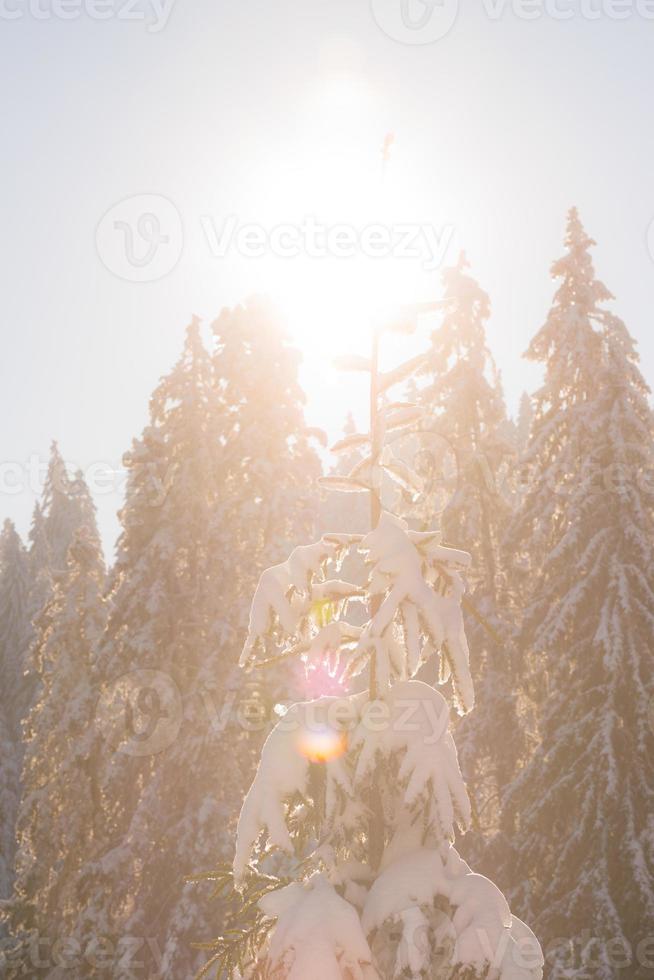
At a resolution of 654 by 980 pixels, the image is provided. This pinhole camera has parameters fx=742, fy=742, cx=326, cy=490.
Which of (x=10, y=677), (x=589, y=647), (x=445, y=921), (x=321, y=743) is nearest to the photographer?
(x=445, y=921)

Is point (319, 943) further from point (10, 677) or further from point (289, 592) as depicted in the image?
point (10, 677)

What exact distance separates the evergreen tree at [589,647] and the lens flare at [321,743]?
8920 millimetres

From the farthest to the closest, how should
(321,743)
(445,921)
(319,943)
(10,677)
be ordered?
(10,677)
(321,743)
(445,921)
(319,943)

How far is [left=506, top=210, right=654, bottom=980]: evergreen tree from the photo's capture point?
41.1 ft

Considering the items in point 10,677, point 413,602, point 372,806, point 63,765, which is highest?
point 413,602

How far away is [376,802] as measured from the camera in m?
5.82

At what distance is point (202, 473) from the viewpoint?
19.8 meters

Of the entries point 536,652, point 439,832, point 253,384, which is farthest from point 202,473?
point 439,832

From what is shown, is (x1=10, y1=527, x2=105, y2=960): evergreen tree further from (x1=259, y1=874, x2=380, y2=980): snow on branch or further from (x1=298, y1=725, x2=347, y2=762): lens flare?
(x1=259, y1=874, x2=380, y2=980): snow on branch

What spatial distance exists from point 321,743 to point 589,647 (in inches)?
386

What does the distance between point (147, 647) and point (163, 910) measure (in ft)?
19.0

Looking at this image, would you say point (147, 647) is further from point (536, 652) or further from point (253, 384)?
point (536, 652)

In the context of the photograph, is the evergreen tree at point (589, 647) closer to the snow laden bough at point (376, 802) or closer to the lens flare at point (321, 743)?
the snow laden bough at point (376, 802)

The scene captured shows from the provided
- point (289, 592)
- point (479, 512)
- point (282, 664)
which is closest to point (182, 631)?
point (282, 664)
